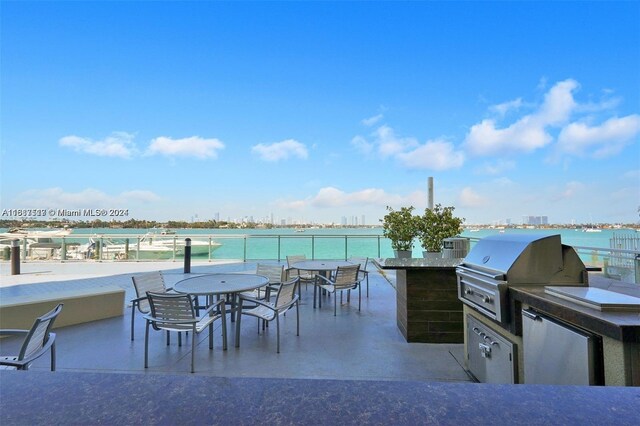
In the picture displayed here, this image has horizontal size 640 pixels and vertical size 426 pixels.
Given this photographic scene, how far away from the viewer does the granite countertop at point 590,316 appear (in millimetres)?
1211

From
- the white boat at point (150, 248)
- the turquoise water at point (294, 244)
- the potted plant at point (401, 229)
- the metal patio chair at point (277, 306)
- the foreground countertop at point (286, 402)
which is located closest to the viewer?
the foreground countertop at point (286, 402)

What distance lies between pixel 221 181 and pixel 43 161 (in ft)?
27.0

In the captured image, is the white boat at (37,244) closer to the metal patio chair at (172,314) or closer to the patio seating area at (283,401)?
the metal patio chair at (172,314)

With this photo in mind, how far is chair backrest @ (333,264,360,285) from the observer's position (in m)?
4.87

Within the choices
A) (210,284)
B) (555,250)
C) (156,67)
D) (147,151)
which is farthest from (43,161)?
(555,250)

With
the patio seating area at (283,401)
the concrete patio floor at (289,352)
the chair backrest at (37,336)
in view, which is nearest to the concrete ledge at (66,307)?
the concrete patio floor at (289,352)

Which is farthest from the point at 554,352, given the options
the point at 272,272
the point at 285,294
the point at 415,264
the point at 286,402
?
the point at 272,272

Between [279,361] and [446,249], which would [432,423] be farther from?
[446,249]

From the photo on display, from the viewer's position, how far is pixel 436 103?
1215 cm

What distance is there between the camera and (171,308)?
3037 mm

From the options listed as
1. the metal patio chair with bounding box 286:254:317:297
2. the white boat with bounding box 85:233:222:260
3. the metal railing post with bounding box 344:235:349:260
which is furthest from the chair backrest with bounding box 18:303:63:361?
the metal railing post with bounding box 344:235:349:260

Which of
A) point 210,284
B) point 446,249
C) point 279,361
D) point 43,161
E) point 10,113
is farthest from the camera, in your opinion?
point 43,161

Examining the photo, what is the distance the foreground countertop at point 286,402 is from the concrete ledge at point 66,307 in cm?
450

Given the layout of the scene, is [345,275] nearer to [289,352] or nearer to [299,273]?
[299,273]
